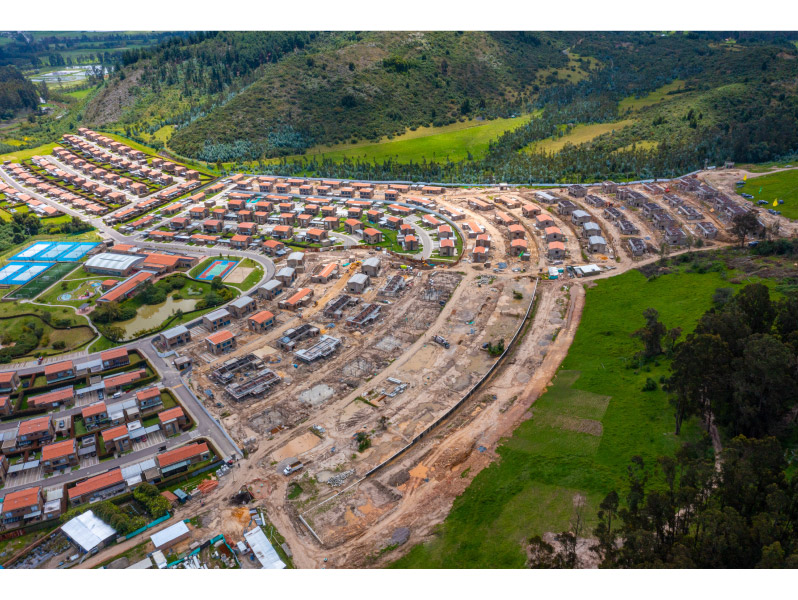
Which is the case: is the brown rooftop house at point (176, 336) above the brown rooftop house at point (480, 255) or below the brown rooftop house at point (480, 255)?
below

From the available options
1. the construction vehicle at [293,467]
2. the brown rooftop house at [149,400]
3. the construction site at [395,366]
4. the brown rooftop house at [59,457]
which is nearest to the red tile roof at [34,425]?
the brown rooftop house at [59,457]

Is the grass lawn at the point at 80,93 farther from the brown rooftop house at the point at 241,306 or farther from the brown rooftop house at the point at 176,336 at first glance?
the brown rooftop house at the point at 176,336

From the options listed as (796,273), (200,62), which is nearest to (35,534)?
(796,273)

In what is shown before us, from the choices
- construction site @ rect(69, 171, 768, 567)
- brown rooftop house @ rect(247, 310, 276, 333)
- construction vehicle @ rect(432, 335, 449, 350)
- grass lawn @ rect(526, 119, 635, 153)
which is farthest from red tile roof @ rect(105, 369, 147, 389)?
grass lawn @ rect(526, 119, 635, 153)

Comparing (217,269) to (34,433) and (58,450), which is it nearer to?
(34,433)

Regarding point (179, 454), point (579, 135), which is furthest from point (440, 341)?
point (579, 135)

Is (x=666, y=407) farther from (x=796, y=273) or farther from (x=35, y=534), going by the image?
(x=35, y=534)

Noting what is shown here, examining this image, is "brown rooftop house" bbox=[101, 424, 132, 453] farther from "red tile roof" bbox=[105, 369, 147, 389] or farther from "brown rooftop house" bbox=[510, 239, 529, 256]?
"brown rooftop house" bbox=[510, 239, 529, 256]
